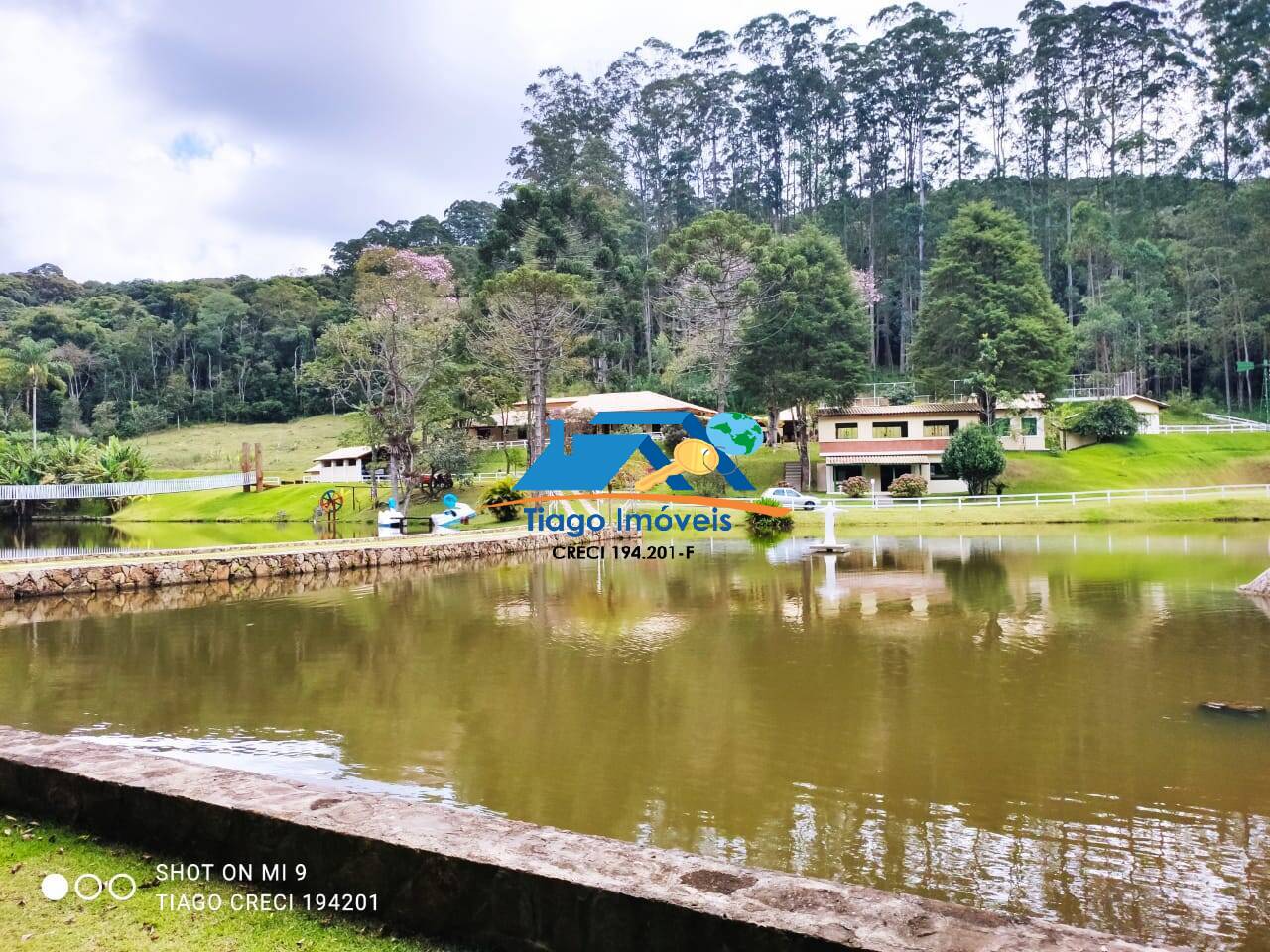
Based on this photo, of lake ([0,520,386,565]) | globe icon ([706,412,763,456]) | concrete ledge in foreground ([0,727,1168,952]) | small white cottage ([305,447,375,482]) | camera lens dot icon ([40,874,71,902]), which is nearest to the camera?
concrete ledge in foreground ([0,727,1168,952])

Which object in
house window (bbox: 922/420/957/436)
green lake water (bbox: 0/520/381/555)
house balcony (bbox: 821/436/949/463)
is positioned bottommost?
green lake water (bbox: 0/520/381/555)

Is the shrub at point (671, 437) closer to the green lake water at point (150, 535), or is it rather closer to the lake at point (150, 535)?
the lake at point (150, 535)

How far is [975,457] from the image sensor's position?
37000mm

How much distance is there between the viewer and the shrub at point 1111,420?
43500 millimetres

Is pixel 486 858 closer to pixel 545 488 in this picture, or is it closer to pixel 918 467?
pixel 545 488

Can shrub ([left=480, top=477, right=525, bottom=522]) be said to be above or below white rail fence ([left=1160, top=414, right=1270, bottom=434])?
below

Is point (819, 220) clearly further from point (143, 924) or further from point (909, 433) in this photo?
point (143, 924)

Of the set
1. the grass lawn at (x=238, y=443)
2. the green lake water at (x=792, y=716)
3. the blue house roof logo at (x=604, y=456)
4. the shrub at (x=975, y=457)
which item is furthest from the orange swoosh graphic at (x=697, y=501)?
the grass lawn at (x=238, y=443)

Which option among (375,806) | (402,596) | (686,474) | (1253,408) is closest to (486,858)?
(375,806)

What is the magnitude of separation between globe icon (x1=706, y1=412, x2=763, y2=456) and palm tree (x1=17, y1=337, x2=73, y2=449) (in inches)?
1844

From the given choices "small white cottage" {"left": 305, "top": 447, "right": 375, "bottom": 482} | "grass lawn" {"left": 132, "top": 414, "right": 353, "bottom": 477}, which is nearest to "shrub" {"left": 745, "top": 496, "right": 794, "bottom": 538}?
"small white cottage" {"left": 305, "top": 447, "right": 375, "bottom": 482}

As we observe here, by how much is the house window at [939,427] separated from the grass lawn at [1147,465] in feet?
10.2

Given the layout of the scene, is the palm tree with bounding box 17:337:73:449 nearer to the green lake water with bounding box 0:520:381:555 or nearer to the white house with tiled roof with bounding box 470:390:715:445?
the green lake water with bounding box 0:520:381:555

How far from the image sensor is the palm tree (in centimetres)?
6588
